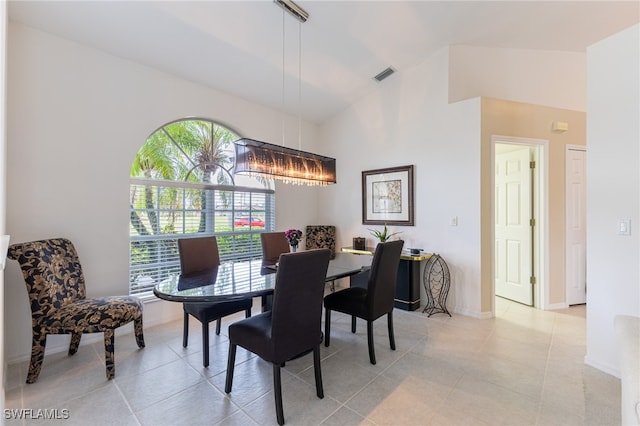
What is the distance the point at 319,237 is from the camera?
4.79 m

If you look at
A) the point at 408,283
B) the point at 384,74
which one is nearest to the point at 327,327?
the point at 408,283

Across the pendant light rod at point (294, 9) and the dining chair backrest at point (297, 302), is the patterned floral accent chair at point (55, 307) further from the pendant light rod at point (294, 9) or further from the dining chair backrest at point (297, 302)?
the pendant light rod at point (294, 9)

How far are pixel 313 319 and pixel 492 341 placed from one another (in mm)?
1990

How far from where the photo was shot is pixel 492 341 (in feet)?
9.09

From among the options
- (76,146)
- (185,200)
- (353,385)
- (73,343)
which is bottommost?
(353,385)

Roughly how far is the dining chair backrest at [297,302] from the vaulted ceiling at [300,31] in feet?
7.93

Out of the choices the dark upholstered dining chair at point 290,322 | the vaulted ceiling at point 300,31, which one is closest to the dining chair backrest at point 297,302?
the dark upholstered dining chair at point 290,322

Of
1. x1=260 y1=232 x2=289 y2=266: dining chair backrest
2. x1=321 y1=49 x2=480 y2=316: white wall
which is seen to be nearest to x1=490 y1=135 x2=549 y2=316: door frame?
x1=321 y1=49 x2=480 y2=316: white wall

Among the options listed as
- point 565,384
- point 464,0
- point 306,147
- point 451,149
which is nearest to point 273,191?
point 306,147

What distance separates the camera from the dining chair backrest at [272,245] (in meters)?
3.35

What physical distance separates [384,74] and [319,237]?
2659 millimetres

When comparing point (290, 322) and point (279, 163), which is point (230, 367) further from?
point (279, 163)

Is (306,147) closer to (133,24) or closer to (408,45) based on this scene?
(408,45)

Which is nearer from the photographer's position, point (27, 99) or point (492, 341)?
point (27, 99)
